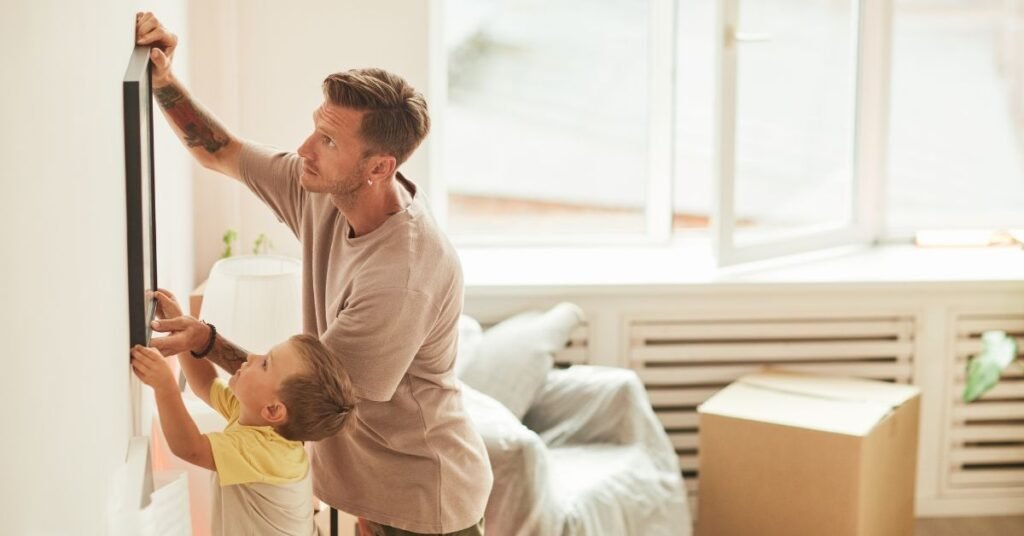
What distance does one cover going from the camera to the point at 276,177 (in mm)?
1963

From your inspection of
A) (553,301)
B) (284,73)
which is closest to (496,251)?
(553,301)

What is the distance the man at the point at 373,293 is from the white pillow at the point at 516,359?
89cm

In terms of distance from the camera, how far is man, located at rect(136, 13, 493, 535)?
174 centimetres

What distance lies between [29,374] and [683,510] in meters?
2.19

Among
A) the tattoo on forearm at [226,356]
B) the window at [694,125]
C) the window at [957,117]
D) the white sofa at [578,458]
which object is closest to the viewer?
the tattoo on forearm at [226,356]

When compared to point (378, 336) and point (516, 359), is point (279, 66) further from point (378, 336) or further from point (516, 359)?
point (378, 336)

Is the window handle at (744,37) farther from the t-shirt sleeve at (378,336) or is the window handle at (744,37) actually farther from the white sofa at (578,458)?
the t-shirt sleeve at (378,336)

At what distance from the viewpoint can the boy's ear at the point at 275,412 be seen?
1672 millimetres

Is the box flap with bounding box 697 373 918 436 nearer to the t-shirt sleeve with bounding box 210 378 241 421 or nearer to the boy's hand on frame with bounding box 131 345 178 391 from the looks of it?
the t-shirt sleeve with bounding box 210 378 241 421

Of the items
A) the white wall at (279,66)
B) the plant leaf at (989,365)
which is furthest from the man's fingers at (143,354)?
the plant leaf at (989,365)

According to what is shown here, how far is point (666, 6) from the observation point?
12.4 ft

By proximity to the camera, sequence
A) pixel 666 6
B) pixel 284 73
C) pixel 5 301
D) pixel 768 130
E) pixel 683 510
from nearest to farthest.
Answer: pixel 5 301, pixel 683 510, pixel 284 73, pixel 768 130, pixel 666 6

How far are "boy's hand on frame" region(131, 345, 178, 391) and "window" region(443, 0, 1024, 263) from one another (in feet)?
7.43

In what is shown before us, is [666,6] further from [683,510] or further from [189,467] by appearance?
[189,467]
